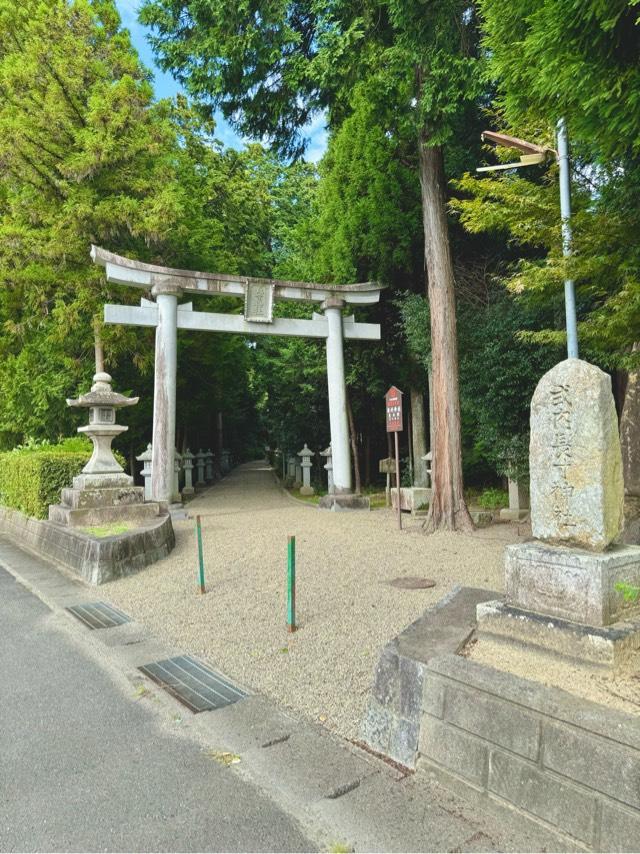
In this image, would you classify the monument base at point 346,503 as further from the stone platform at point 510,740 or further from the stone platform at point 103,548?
the stone platform at point 510,740

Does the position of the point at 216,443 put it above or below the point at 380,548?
above

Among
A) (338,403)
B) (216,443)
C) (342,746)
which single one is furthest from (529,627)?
(216,443)

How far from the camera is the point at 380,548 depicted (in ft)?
25.8

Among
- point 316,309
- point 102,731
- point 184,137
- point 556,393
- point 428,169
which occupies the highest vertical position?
point 184,137

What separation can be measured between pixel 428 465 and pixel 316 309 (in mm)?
4800

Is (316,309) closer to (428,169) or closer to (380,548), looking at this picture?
(428,169)

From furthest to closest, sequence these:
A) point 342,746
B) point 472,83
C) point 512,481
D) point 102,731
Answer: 1. point 512,481
2. point 472,83
3. point 102,731
4. point 342,746

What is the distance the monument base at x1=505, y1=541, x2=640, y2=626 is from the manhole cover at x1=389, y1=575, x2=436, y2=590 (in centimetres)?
310

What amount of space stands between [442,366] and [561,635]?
22.8 ft

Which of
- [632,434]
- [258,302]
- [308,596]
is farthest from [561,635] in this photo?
[258,302]

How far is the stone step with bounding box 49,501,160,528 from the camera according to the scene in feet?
26.4

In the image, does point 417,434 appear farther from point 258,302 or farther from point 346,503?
point 258,302

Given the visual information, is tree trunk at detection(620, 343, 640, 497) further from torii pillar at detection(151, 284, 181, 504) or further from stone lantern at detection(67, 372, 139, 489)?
torii pillar at detection(151, 284, 181, 504)

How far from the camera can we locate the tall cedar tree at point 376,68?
313 inches
